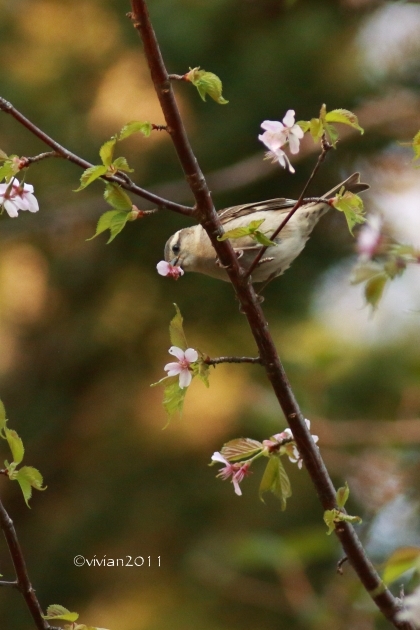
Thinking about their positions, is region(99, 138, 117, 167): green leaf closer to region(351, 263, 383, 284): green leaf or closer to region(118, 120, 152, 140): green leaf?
region(118, 120, 152, 140): green leaf

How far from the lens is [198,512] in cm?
703

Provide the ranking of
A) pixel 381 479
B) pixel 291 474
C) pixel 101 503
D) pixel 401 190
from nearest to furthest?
pixel 381 479
pixel 401 190
pixel 291 474
pixel 101 503

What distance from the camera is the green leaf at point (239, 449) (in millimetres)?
1898

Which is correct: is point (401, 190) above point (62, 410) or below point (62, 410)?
above

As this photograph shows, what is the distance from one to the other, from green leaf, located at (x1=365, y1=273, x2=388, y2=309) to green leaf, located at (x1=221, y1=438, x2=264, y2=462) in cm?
63

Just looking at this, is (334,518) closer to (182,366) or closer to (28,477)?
(182,366)

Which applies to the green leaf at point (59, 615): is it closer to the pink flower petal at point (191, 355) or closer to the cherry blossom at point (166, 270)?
the pink flower petal at point (191, 355)

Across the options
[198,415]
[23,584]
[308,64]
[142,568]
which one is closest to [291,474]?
[198,415]

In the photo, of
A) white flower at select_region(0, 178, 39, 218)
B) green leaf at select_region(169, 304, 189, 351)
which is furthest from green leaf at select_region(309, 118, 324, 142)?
white flower at select_region(0, 178, 39, 218)

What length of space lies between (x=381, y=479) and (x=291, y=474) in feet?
7.85

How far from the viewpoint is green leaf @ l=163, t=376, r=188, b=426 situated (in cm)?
183

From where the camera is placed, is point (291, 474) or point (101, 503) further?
point (101, 503)

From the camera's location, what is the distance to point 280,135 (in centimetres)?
175

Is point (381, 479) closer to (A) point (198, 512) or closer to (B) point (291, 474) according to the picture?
(B) point (291, 474)
